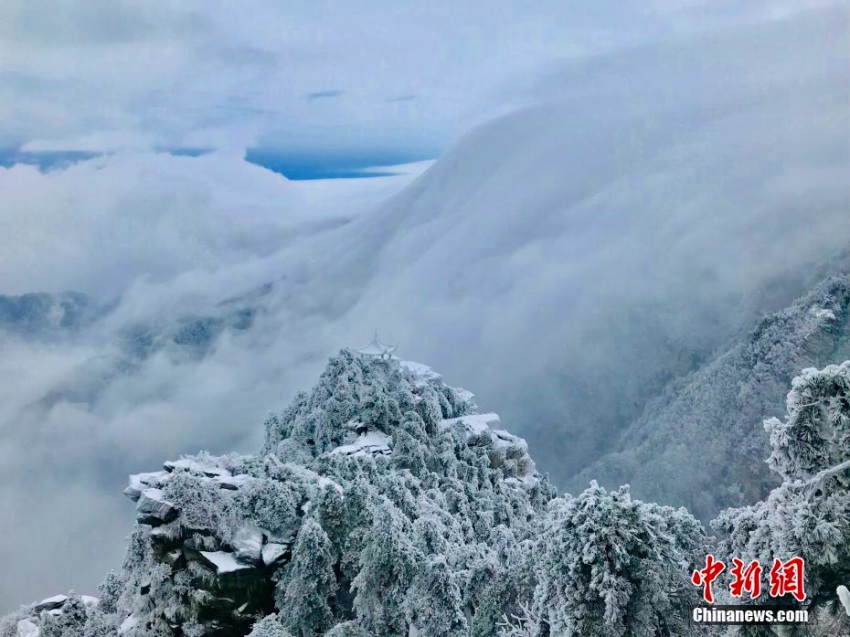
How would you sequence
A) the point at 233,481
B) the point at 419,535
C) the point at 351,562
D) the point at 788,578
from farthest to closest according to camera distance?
the point at 233,481 < the point at 351,562 < the point at 419,535 < the point at 788,578

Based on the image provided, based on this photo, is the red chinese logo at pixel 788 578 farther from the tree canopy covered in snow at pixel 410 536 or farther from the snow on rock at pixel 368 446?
the snow on rock at pixel 368 446

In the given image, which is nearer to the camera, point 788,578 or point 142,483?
point 788,578

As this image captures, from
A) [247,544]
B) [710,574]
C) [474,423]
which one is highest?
[710,574]

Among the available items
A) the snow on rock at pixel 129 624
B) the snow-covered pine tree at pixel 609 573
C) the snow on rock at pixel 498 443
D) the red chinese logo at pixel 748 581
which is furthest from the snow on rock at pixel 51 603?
the red chinese logo at pixel 748 581

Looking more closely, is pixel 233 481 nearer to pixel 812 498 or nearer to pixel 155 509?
pixel 155 509

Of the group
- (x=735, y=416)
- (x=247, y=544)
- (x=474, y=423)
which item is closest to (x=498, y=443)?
(x=474, y=423)

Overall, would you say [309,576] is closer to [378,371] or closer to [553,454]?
[378,371]
